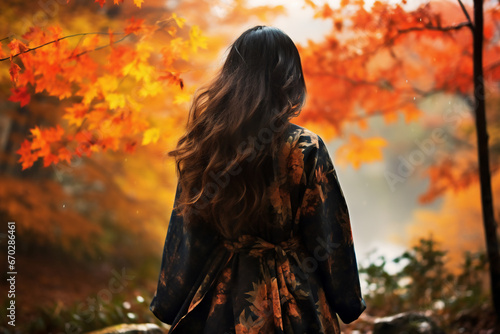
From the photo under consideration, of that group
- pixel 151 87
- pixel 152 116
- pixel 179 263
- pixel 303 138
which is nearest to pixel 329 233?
pixel 303 138

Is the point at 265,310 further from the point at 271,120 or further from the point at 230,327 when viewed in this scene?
the point at 271,120

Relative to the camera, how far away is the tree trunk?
271cm

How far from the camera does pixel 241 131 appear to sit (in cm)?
146

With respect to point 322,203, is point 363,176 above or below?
above

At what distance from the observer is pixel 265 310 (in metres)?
1.48

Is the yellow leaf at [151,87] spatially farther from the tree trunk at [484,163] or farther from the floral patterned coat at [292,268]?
the tree trunk at [484,163]

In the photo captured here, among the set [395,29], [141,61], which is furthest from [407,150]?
[141,61]

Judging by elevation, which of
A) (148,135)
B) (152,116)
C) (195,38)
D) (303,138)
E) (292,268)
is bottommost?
(292,268)

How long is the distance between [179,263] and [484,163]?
221 cm

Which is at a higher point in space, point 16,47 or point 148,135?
point 16,47

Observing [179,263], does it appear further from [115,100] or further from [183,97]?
[115,100]

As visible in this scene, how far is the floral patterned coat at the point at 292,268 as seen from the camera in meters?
1.47

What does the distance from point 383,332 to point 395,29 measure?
221 centimetres

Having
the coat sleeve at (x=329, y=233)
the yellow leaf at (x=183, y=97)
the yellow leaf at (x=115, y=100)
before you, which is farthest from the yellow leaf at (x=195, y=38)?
the coat sleeve at (x=329, y=233)
